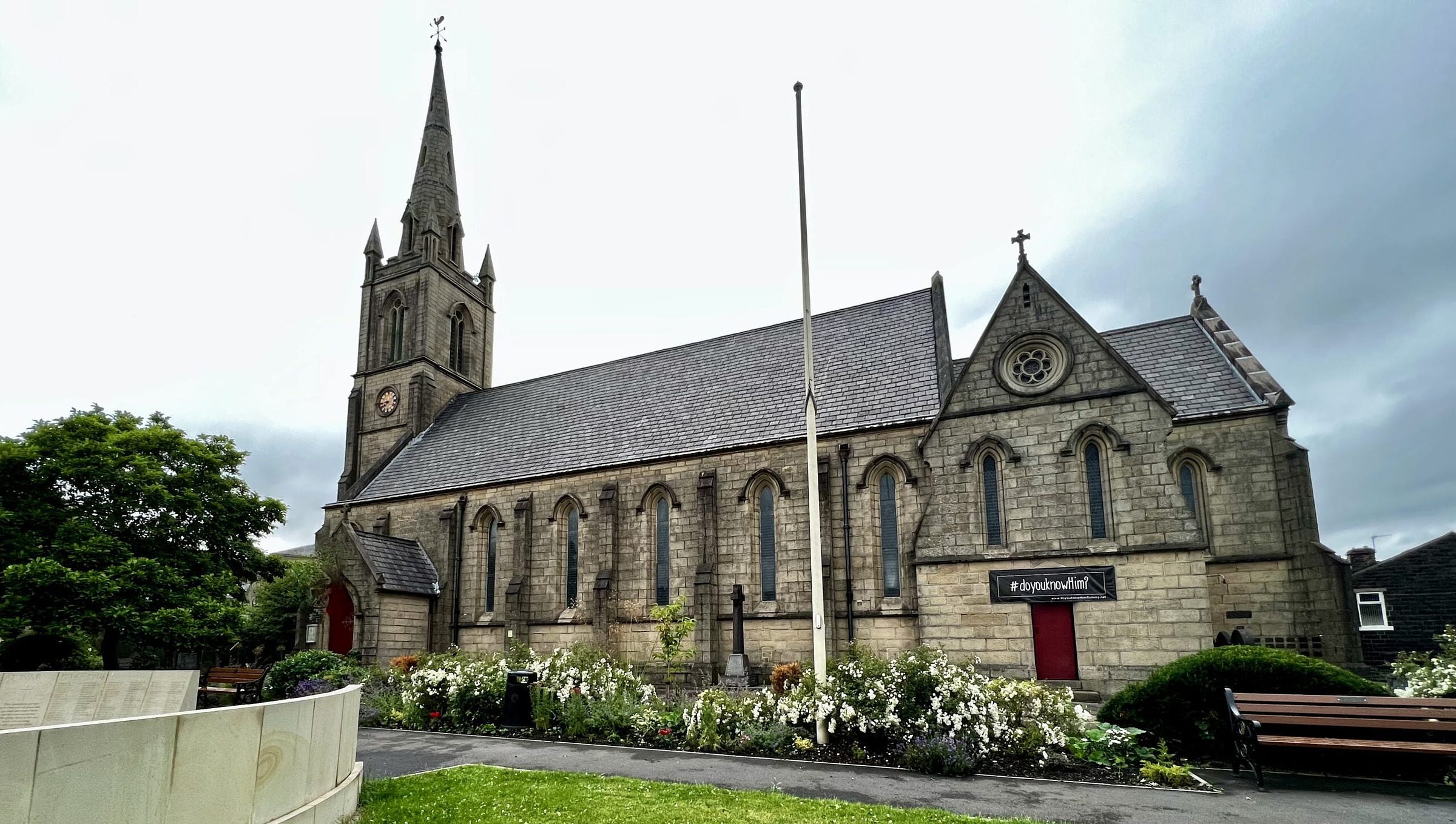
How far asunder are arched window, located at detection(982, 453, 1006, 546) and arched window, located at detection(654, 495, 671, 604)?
11.1 meters

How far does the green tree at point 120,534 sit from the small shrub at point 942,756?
2117 centimetres

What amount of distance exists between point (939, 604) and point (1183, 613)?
18.2 ft

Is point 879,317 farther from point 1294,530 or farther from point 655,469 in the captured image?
point 1294,530

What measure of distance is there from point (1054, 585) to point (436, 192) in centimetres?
3525

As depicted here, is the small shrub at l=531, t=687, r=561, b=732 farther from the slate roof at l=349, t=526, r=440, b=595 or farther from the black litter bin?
the slate roof at l=349, t=526, r=440, b=595

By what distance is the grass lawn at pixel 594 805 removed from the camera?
889 cm

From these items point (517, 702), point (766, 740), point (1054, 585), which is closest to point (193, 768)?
point (766, 740)

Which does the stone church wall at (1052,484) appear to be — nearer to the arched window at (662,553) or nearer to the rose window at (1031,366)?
the rose window at (1031,366)

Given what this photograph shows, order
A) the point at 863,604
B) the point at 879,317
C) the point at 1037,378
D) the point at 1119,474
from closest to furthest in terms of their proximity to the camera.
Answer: the point at 1119,474 < the point at 1037,378 < the point at 863,604 < the point at 879,317

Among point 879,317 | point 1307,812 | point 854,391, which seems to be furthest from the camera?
point 879,317

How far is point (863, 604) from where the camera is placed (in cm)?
2322

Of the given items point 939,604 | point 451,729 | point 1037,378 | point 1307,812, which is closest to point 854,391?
point 1037,378

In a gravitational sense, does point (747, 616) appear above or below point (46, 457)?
below

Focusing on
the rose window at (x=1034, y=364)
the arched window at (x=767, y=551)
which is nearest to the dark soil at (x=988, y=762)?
the arched window at (x=767, y=551)
